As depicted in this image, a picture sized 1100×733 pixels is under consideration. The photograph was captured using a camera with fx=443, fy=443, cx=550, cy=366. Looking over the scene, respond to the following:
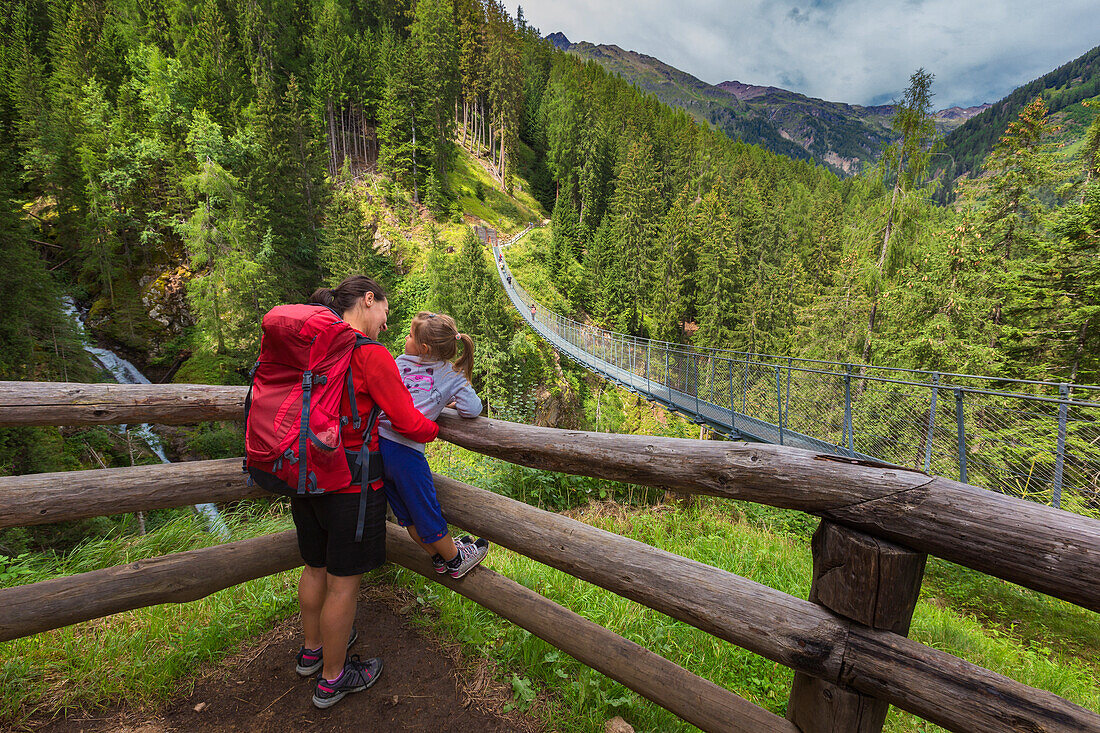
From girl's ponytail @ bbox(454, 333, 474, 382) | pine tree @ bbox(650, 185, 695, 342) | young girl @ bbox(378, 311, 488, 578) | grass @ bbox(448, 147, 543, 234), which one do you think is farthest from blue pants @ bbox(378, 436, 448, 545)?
grass @ bbox(448, 147, 543, 234)

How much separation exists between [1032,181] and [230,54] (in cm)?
4249

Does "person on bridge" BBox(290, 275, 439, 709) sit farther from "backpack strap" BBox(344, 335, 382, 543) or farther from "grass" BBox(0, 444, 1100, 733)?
"grass" BBox(0, 444, 1100, 733)

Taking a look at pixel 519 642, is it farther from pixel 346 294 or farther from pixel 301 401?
pixel 346 294

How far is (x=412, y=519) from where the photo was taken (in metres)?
1.95

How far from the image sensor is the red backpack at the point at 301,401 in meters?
1.52

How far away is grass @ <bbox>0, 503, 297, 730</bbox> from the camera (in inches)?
68.0

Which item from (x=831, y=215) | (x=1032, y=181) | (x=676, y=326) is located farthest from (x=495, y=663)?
(x=831, y=215)

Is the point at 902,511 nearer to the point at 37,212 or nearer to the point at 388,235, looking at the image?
the point at 388,235

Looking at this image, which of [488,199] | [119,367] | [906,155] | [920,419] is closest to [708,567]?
[920,419]

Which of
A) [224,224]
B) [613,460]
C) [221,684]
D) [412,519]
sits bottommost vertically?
[221,684]

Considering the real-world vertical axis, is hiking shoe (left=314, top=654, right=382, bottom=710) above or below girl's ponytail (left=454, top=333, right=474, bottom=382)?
below

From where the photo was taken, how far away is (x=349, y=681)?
1.84m

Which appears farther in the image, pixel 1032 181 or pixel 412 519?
pixel 1032 181

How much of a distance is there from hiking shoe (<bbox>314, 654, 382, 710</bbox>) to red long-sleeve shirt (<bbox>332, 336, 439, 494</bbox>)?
0.82 m
